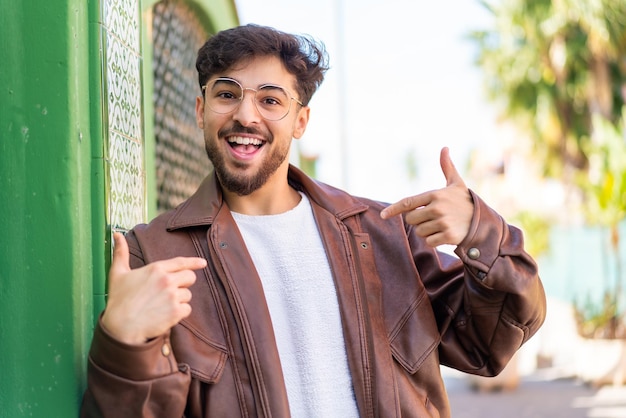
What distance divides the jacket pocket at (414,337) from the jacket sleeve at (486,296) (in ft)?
0.26

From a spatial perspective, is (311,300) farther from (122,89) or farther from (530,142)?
(530,142)

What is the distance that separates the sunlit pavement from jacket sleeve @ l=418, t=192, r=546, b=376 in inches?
Result: 299

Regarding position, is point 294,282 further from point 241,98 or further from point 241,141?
point 241,98

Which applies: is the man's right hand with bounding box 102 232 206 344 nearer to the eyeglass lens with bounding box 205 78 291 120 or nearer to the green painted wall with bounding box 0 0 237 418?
the green painted wall with bounding box 0 0 237 418

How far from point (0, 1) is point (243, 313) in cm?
108

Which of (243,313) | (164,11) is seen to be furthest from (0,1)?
(164,11)

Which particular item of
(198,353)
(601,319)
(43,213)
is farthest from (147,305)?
(601,319)

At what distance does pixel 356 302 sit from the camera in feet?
8.15

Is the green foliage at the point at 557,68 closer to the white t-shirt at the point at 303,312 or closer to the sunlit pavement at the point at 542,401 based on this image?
the sunlit pavement at the point at 542,401

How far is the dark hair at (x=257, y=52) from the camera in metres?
2.57

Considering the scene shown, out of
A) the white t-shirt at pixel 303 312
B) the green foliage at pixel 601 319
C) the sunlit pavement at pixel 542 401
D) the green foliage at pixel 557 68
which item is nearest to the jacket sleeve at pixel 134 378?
the white t-shirt at pixel 303 312

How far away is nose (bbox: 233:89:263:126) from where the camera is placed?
249 cm

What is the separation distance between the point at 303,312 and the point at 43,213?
765mm

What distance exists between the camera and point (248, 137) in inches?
99.4
